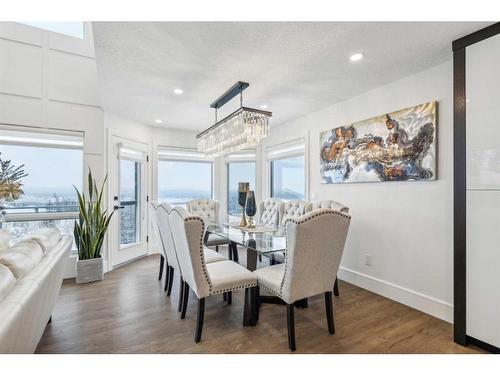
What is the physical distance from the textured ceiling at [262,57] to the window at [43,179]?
1.03 meters

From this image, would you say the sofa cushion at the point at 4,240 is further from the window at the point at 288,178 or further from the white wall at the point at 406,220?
the window at the point at 288,178

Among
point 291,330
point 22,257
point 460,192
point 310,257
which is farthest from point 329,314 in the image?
point 22,257

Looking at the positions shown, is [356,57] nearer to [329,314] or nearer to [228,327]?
[329,314]

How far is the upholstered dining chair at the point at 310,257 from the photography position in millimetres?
1803

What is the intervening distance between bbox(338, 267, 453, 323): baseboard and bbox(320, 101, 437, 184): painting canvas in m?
1.18

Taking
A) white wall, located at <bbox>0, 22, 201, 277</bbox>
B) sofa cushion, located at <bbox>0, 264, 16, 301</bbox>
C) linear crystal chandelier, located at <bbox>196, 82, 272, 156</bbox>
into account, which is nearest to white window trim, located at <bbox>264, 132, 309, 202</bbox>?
linear crystal chandelier, located at <bbox>196, 82, 272, 156</bbox>

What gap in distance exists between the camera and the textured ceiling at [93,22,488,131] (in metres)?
1.84

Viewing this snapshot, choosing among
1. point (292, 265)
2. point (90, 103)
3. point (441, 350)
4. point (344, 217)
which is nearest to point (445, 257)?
point (441, 350)

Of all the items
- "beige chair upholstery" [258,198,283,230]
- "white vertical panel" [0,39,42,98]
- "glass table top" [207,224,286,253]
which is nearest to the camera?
"glass table top" [207,224,286,253]

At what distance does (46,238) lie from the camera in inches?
77.2

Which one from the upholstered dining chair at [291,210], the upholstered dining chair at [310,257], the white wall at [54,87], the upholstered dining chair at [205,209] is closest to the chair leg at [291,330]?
the upholstered dining chair at [310,257]

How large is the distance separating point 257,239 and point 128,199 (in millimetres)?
2765

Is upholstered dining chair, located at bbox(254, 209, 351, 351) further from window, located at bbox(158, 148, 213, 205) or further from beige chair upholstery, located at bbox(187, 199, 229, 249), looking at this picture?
window, located at bbox(158, 148, 213, 205)
